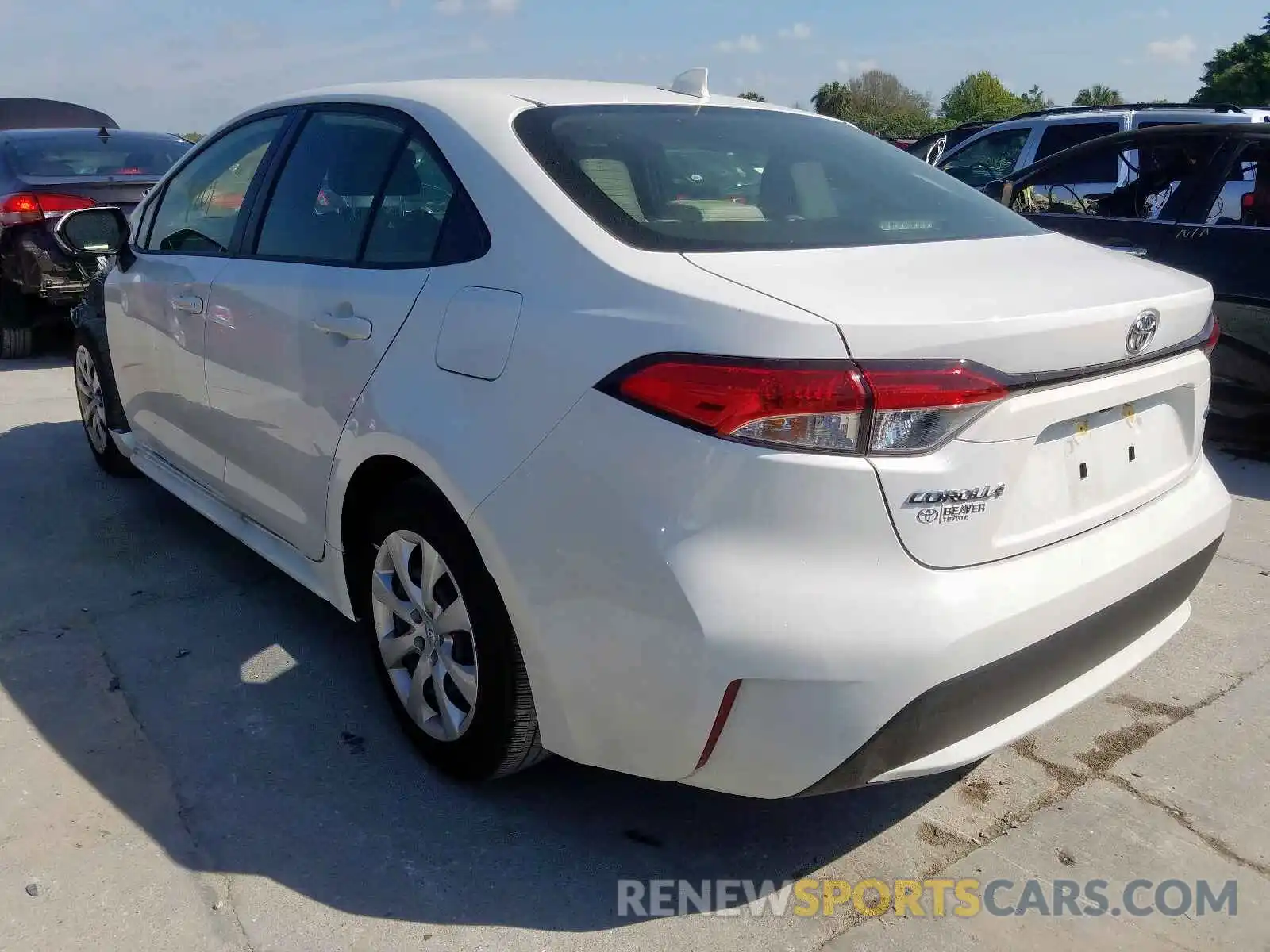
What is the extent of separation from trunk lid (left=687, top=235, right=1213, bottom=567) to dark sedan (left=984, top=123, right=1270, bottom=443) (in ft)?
9.01

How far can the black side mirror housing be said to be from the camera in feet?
13.9

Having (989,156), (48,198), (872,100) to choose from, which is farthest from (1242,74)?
(48,198)

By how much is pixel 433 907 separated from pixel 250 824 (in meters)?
0.55

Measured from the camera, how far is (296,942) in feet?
7.06

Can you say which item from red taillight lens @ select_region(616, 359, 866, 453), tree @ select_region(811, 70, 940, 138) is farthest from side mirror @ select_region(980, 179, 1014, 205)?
tree @ select_region(811, 70, 940, 138)

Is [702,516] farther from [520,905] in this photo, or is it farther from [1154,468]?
[1154,468]

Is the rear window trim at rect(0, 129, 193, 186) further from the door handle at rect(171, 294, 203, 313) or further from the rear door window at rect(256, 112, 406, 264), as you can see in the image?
the rear door window at rect(256, 112, 406, 264)

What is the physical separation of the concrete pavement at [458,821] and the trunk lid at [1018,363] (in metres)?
0.79

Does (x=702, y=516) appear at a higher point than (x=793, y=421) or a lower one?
lower

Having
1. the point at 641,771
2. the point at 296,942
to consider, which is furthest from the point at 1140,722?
the point at 296,942

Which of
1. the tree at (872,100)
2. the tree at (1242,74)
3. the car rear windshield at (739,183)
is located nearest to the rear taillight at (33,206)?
the car rear windshield at (739,183)

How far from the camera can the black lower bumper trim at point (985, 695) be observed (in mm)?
1935

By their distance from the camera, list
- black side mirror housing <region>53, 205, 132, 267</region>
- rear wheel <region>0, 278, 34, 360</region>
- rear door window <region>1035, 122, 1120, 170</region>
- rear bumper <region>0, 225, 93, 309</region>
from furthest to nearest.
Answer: rear door window <region>1035, 122, 1120, 170</region>, rear wheel <region>0, 278, 34, 360</region>, rear bumper <region>0, 225, 93, 309</region>, black side mirror housing <region>53, 205, 132, 267</region>

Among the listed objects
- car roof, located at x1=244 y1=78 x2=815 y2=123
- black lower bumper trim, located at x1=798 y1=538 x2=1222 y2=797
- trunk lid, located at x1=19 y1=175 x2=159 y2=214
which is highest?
car roof, located at x1=244 y1=78 x2=815 y2=123
